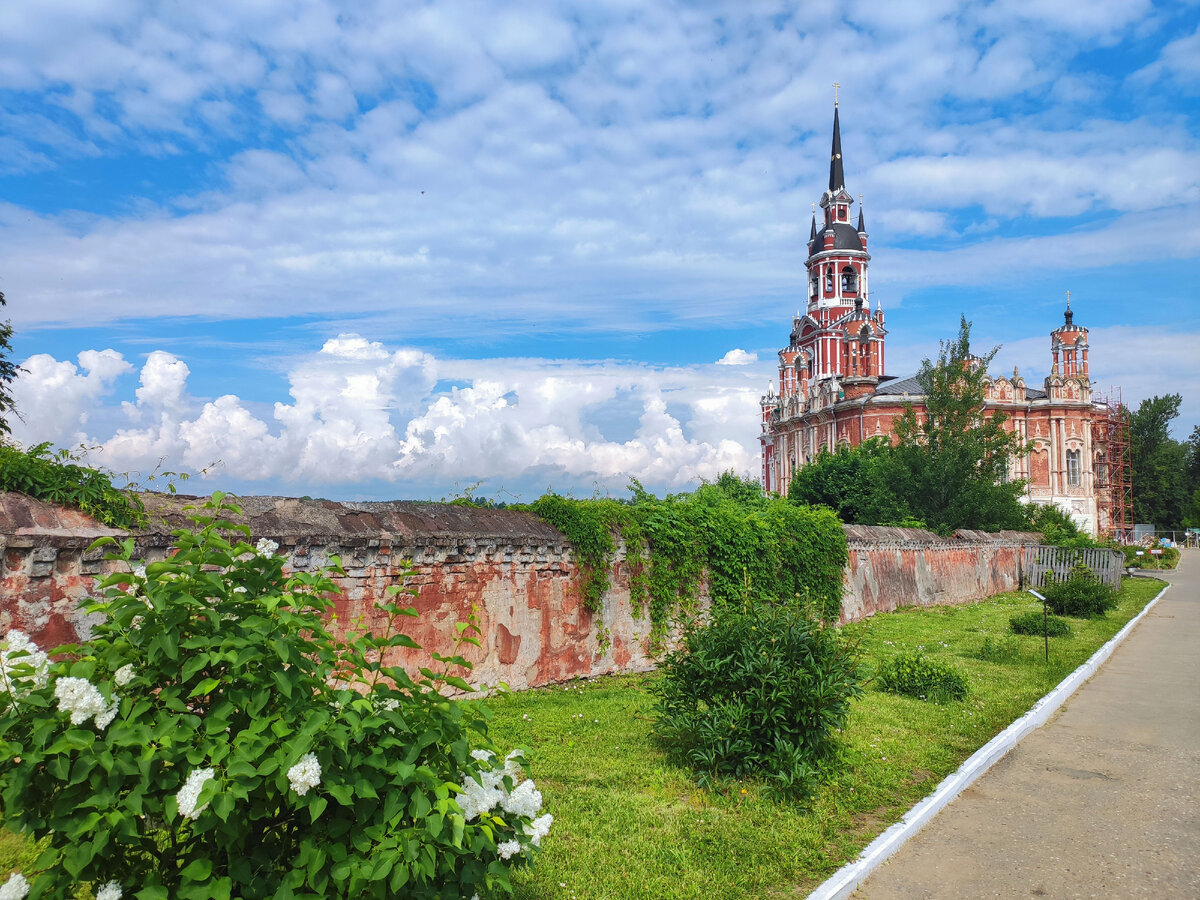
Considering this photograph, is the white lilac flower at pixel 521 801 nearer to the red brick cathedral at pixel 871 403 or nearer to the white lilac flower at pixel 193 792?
the white lilac flower at pixel 193 792

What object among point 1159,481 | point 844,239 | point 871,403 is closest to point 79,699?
point 871,403

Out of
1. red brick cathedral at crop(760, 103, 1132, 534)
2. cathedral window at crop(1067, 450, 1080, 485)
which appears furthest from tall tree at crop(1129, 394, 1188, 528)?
cathedral window at crop(1067, 450, 1080, 485)

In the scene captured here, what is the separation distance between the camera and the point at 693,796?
19.7 ft

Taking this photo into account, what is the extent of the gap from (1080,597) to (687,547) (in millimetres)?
12235

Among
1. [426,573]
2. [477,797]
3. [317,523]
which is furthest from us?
[426,573]

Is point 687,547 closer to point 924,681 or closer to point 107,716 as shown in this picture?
point 924,681

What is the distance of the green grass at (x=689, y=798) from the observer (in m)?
4.63

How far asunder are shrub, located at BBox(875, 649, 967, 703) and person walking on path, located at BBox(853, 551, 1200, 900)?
41.8 inches

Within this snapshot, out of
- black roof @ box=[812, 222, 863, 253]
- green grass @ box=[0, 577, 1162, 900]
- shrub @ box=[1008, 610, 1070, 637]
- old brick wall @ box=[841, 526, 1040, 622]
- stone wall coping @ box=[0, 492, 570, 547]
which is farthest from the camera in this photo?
black roof @ box=[812, 222, 863, 253]

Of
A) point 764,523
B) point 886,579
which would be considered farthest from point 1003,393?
point 764,523

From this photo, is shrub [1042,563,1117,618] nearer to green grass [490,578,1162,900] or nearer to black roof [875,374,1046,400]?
green grass [490,578,1162,900]

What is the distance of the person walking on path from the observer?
190 inches

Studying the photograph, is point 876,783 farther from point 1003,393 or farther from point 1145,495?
point 1145,495

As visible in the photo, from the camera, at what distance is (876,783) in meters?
6.40
